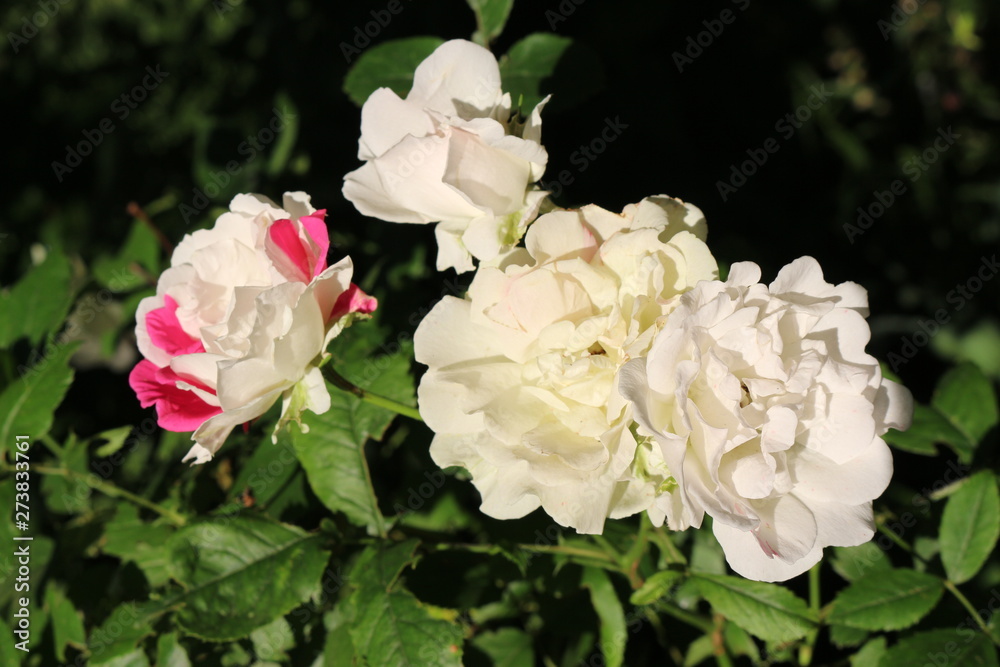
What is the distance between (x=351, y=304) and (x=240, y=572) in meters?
0.42

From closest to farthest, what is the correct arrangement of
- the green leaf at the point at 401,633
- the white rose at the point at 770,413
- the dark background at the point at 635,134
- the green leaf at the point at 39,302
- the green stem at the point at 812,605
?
the white rose at the point at 770,413 → the green leaf at the point at 401,633 → the green stem at the point at 812,605 → the green leaf at the point at 39,302 → the dark background at the point at 635,134

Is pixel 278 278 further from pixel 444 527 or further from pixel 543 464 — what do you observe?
pixel 444 527

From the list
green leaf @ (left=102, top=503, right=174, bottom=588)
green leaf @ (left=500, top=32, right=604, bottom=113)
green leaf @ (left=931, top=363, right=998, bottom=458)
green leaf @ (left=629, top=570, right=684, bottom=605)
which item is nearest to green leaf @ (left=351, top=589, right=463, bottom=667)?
green leaf @ (left=629, top=570, right=684, bottom=605)

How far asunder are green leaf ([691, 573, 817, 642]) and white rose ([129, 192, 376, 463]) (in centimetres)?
58

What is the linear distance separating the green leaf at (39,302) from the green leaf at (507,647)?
3.37 ft

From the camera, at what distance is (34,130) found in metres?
3.40

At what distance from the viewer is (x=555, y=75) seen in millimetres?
1261

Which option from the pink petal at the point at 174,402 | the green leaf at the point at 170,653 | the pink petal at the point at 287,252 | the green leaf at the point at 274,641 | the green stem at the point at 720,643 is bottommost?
the green leaf at the point at 170,653

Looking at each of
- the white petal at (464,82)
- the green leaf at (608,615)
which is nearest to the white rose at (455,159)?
the white petal at (464,82)

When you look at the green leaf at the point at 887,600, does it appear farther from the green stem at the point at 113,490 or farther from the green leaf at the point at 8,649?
the green leaf at the point at 8,649

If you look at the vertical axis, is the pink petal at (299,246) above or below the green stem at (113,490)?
above

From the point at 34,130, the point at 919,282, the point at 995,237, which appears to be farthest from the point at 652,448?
the point at 34,130

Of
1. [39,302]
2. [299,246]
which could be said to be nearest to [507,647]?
[299,246]

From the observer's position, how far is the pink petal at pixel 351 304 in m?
0.95
